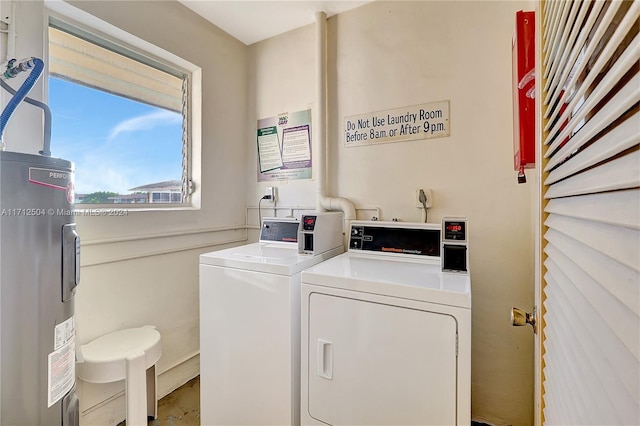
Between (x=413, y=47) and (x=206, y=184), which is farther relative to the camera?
(x=206, y=184)

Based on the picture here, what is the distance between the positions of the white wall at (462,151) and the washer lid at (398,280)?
462 millimetres

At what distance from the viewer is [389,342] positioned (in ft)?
3.67

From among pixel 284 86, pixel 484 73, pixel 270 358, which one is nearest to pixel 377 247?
pixel 270 358

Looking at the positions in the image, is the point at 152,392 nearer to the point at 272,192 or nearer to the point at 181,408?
the point at 181,408

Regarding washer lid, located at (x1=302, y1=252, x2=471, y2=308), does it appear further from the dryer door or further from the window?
the window

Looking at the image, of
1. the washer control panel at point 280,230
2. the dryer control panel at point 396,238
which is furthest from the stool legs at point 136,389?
the dryer control panel at point 396,238

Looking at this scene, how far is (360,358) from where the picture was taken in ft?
3.83

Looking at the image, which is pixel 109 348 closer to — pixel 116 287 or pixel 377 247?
pixel 116 287

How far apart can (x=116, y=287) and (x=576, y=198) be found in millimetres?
2084

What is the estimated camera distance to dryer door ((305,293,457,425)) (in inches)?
41.2

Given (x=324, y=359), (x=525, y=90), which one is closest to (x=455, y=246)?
(x=525, y=90)

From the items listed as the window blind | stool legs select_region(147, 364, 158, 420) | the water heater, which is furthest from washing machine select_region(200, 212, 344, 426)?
the window blind

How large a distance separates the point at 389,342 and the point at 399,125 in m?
1.35

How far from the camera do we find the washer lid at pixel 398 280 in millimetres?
1061
